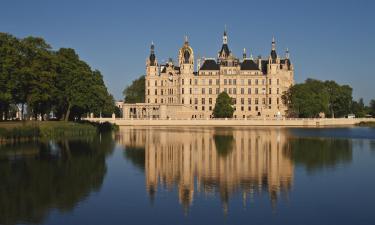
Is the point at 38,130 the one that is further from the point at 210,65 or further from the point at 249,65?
the point at 249,65

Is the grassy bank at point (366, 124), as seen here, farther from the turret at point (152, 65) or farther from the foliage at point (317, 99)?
the turret at point (152, 65)

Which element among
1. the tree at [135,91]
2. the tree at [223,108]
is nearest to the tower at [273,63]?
the tree at [223,108]

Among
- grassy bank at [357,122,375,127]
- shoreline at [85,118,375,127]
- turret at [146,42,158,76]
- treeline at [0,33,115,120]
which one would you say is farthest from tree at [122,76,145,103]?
treeline at [0,33,115,120]

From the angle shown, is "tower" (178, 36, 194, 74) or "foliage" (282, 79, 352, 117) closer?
"foliage" (282, 79, 352, 117)

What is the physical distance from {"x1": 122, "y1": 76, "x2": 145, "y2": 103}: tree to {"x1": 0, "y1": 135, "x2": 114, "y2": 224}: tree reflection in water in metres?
111

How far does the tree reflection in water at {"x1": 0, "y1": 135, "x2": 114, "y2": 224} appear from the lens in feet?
57.6

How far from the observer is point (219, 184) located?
2238cm

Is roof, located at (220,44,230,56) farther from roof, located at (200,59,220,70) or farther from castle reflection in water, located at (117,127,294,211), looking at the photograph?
castle reflection in water, located at (117,127,294,211)

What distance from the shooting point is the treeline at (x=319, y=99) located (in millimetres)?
112938

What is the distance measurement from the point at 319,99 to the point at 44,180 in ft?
324

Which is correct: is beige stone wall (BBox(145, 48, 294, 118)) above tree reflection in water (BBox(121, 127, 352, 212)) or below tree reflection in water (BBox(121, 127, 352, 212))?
→ above

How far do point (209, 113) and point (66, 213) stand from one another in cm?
10641

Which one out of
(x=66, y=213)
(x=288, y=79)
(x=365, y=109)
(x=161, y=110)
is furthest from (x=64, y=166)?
(x=365, y=109)

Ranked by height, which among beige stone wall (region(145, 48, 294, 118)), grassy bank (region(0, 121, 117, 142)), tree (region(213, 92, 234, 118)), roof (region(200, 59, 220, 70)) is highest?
roof (region(200, 59, 220, 70))
